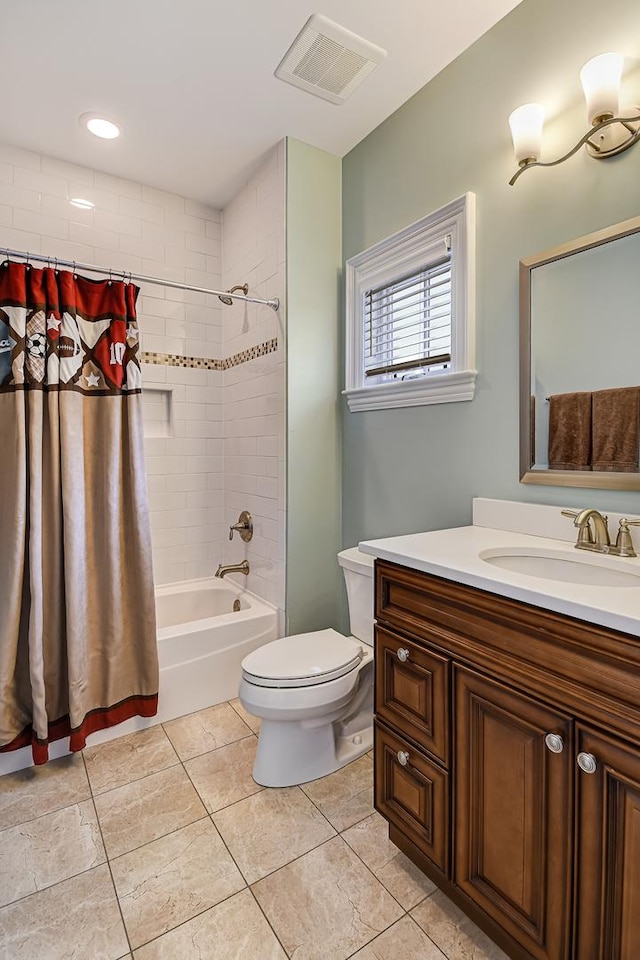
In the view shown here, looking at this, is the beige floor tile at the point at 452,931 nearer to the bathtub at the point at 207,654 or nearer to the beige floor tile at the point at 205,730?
the beige floor tile at the point at 205,730

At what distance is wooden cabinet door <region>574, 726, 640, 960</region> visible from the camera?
0.81m

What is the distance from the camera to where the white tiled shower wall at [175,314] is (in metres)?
2.33

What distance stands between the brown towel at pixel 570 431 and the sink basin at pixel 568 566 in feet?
0.93

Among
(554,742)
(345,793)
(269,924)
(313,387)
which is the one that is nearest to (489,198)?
(313,387)

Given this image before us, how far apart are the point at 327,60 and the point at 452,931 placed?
8.96ft

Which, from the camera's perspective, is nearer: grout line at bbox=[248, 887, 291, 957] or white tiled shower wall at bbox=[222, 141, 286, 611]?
grout line at bbox=[248, 887, 291, 957]

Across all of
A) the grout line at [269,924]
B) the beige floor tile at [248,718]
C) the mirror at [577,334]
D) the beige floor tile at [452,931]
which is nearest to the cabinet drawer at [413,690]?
the beige floor tile at [452,931]

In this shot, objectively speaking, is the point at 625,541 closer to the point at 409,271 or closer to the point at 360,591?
the point at 360,591

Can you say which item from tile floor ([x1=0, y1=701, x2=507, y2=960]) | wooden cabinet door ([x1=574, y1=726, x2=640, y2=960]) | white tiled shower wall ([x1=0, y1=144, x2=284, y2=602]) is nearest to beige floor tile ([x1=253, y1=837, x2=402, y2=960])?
tile floor ([x1=0, y1=701, x2=507, y2=960])

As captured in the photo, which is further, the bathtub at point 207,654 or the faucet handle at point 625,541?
the bathtub at point 207,654

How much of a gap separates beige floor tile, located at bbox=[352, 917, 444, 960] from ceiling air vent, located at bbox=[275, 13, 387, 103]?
8.76ft

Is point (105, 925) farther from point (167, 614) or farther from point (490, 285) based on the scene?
point (490, 285)

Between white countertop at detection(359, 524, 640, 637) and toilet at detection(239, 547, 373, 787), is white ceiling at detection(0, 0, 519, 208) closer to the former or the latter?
white countertop at detection(359, 524, 640, 637)

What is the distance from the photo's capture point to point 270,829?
4.96ft
